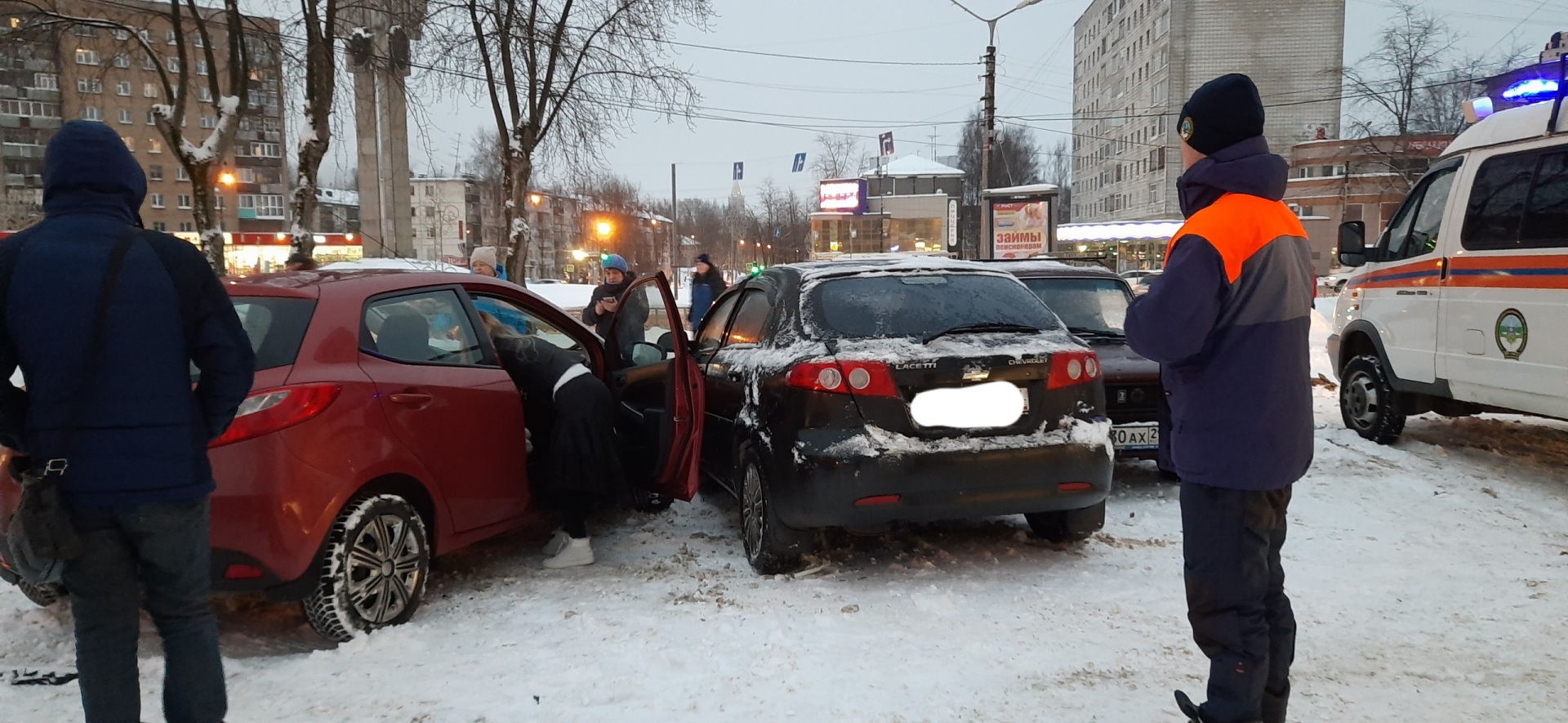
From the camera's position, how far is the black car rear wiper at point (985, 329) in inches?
172

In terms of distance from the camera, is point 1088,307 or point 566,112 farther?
point 566,112

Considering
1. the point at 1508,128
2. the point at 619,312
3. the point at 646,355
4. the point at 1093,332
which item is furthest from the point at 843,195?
the point at 646,355

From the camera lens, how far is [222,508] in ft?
10.6

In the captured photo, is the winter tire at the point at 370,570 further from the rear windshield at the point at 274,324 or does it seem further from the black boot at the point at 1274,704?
the black boot at the point at 1274,704

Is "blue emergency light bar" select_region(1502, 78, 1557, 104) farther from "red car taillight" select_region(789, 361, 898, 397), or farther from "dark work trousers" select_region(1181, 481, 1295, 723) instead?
"dark work trousers" select_region(1181, 481, 1295, 723)

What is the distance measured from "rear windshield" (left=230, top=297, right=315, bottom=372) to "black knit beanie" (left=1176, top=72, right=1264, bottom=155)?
3.19 m

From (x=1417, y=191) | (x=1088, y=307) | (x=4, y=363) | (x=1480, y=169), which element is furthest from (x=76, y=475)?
(x=1417, y=191)

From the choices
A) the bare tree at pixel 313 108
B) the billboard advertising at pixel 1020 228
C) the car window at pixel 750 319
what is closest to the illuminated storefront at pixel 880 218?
the billboard advertising at pixel 1020 228

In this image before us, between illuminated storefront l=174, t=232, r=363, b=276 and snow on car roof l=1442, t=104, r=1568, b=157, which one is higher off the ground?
illuminated storefront l=174, t=232, r=363, b=276

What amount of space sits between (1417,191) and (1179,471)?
5.69 m

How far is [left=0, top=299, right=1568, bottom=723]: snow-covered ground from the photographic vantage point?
3.12 meters

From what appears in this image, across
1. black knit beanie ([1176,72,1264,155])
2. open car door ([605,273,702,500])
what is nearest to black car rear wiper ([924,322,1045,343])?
open car door ([605,273,702,500])

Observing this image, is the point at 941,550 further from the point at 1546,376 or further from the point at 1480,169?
the point at 1480,169

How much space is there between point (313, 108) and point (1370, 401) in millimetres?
13593
